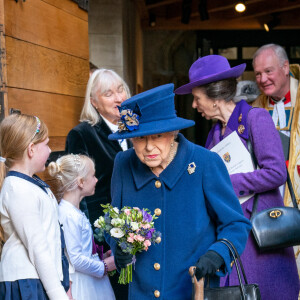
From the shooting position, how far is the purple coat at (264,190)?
3049 mm

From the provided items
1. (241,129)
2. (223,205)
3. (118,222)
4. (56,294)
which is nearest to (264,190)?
(241,129)

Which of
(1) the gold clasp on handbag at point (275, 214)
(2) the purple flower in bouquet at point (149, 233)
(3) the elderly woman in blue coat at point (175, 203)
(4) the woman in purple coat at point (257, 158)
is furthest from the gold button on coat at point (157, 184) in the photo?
(1) the gold clasp on handbag at point (275, 214)

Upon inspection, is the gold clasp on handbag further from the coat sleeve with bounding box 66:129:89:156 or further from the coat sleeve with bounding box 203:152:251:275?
the coat sleeve with bounding box 66:129:89:156

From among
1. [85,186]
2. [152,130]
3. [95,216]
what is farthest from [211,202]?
[95,216]

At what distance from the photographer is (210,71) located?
326cm

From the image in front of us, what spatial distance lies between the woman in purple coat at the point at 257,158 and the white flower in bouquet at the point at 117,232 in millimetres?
1039

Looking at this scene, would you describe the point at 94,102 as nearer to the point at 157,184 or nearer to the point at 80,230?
the point at 80,230

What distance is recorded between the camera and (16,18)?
3.06 m

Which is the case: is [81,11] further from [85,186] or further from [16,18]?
[85,186]

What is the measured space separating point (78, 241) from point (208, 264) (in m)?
1.22

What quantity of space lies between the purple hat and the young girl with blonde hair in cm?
81

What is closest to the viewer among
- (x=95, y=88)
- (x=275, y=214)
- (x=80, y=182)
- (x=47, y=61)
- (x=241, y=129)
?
(x=275, y=214)

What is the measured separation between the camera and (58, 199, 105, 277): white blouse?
10.2ft

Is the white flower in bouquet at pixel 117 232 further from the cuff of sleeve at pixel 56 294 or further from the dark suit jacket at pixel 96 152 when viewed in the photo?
the dark suit jacket at pixel 96 152
